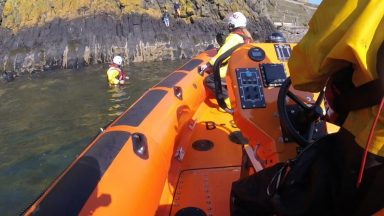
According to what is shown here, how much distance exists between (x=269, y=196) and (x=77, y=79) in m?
13.7

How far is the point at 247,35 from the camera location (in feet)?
16.1

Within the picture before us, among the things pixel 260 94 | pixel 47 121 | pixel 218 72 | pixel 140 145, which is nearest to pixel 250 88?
pixel 260 94

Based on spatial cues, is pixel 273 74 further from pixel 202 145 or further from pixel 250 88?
pixel 202 145

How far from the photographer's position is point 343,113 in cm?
127

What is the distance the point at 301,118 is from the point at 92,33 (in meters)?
19.9

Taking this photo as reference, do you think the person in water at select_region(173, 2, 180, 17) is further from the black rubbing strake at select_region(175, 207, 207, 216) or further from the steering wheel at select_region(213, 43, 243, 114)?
the black rubbing strake at select_region(175, 207, 207, 216)

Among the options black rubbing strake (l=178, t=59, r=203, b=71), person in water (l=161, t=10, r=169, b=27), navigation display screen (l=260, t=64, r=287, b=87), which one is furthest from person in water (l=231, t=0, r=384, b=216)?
person in water (l=161, t=10, r=169, b=27)

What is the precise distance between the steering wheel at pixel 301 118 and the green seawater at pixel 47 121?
10.7 ft

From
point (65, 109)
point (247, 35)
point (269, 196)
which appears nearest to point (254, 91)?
point (269, 196)

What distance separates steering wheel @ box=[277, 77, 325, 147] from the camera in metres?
1.84

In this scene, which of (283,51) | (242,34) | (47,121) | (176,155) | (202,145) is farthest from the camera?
(47,121)

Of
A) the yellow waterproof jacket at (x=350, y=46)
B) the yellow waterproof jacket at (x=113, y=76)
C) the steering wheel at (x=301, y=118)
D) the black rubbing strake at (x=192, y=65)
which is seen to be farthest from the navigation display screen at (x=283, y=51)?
the yellow waterproof jacket at (x=113, y=76)

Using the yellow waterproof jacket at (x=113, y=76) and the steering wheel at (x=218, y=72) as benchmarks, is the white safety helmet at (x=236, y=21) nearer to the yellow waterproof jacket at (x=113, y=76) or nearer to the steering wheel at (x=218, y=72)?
the steering wheel at (x=218, y=72)

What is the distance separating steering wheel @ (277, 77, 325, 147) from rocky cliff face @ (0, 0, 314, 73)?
58.3 ft
